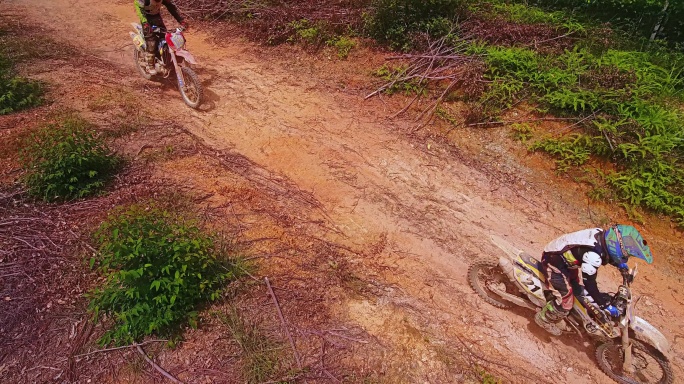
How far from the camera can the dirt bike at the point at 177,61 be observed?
291 inches

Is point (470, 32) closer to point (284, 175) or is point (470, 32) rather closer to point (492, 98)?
point (492, 98)

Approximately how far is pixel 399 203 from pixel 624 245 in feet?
10.4

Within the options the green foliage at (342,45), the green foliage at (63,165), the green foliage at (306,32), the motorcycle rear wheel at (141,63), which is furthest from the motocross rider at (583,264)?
the motorcycle rear wheel at (141,63)

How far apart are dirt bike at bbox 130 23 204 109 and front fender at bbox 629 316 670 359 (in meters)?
7.85

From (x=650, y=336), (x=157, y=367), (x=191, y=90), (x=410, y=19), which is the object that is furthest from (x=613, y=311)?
(x=191, y=90)

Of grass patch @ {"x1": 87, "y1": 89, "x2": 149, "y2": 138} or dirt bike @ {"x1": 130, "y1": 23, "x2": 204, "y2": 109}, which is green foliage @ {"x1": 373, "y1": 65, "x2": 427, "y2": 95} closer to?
dirt bike @ {"x1": 130, "y1": 23, "x2": 204, "y2": 109}

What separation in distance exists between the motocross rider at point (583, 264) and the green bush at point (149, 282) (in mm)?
4044

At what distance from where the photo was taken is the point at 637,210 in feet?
21.0

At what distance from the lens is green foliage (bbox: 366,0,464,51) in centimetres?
910

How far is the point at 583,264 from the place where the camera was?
4.26 metres

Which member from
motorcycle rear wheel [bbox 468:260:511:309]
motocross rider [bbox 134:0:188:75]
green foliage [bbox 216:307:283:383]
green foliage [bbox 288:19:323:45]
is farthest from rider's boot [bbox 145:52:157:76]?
motorcycle rear wheel [bbox 468:260:511:309]

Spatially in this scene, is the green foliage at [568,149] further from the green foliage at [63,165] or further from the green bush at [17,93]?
the green bush at [17,93]

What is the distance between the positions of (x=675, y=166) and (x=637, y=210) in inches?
39.2

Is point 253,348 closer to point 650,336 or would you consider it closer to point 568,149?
point 650,336
